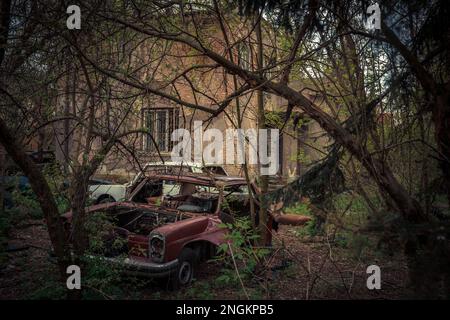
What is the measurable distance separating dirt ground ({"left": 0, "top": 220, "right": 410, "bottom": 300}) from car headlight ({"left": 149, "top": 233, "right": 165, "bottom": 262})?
482 millimetres

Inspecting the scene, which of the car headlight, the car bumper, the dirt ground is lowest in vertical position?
the dirt ground

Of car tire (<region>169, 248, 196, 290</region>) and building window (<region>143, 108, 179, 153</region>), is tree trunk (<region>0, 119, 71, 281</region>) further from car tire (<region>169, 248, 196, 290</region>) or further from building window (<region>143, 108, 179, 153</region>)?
building window (<region>143, 108, 179, 153</region>)

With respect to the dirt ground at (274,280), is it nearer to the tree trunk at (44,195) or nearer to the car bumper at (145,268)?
the car bumper at (145,268)

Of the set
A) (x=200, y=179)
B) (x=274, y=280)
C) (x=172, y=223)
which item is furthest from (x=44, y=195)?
(x=274, y=280)

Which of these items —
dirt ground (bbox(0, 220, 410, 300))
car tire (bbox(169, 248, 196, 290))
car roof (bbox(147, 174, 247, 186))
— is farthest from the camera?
car roof (bbox(147, 174, 247, 186))

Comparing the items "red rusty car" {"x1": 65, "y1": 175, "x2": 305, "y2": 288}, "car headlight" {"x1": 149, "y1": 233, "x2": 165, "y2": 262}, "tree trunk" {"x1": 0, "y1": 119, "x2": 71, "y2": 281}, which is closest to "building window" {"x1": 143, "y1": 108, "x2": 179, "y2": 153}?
"red rusty car" {"x1": 65, "y1": 175, "x2": 305, "y2": 288}

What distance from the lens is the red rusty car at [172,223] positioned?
16.2 ft

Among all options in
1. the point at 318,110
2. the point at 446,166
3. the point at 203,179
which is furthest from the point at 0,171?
the point at 446,166

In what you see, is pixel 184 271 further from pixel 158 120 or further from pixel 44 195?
pixel 158 120

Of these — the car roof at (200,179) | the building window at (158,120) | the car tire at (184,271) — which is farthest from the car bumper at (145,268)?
the building window at (158,120)

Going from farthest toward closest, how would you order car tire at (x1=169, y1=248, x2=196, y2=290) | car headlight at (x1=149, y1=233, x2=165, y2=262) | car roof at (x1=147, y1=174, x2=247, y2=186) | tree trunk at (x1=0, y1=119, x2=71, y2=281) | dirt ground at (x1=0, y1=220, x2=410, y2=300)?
car roof at (x1=147, y1=174, x2=247, y2=186) → car tire at (x1=169, y1=248, x2=196, y2=290) → car headlight at (x1=149, y1=233, x2=165, y2=262) → dirt ground at (x1=0, y1=220, x2=410, y2=300) → tree trunk at (x1=0, y1=119, x2=71, y2=281)

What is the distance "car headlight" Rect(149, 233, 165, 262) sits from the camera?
4902 mm

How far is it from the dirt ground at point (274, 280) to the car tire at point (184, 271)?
12 centimetres
